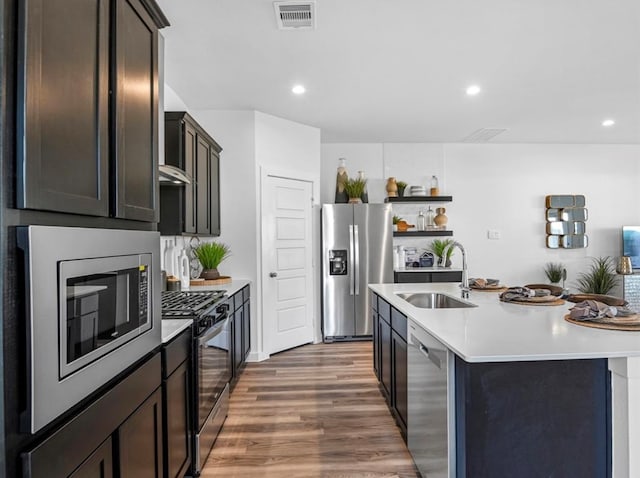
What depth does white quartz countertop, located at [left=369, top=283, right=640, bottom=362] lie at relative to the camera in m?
1.40

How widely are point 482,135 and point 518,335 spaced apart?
15.0ft

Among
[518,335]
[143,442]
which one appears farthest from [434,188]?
[143,442]

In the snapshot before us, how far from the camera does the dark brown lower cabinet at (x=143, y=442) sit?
1.32 m

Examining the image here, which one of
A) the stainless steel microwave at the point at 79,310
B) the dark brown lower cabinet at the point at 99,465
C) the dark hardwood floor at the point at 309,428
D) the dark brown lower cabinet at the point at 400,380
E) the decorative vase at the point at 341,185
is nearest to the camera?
the stainless steel microwave at the point at 79,310

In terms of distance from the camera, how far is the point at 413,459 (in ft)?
7.18

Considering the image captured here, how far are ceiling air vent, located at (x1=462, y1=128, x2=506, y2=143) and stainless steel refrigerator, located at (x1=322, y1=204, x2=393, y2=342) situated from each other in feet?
5.81

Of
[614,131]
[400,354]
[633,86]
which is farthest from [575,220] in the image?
[400,354]

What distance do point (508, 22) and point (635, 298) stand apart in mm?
5021

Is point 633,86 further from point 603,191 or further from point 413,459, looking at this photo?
point 413,459

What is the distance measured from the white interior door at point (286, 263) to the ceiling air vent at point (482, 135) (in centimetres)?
242

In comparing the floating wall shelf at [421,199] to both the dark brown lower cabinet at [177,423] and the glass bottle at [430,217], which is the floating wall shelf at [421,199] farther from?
the dark brown lower cabinet at [177,423]

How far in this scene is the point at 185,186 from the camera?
3211 mm

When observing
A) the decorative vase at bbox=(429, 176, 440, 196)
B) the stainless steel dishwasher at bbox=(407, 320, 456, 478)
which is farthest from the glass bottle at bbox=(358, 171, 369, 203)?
the stainless steel dishwasher at bbox=(407, 320, 456, 478)

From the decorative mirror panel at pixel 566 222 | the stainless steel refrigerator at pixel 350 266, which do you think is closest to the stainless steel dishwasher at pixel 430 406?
the stainless steel refrigerator at pixel 350 266
